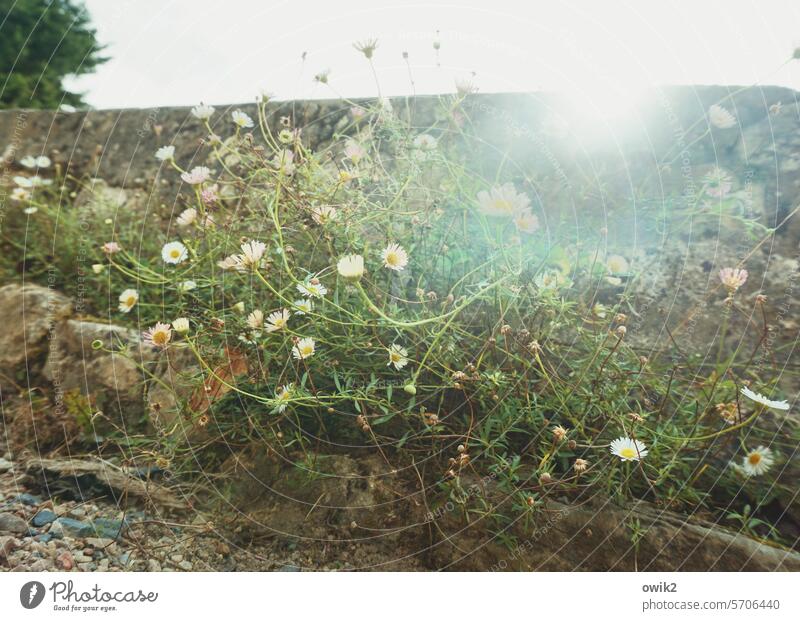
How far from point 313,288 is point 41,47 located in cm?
80

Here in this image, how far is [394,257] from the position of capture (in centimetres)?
60

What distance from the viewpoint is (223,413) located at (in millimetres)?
659

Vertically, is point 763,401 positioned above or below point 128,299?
above

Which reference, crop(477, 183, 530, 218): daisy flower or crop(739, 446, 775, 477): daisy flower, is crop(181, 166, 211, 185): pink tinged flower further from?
crop(739, 446, 775, 477): daisy flower

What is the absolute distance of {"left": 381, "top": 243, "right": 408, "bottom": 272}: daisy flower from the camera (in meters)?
0.59

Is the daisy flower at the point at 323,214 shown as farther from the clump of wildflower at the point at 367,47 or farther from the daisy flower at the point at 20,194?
the daisy flower at the point at 20,194

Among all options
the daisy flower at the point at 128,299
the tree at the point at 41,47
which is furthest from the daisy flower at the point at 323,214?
the tree at the point at 41,47

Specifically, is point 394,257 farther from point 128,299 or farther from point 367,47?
point 128,299

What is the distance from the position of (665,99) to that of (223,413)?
0.72m

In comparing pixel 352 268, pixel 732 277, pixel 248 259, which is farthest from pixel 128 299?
pixel 732 277

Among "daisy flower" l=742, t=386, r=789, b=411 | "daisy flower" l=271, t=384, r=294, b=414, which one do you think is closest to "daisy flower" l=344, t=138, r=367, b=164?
"daisy flower" l=271, t=384, r=294, b=414
